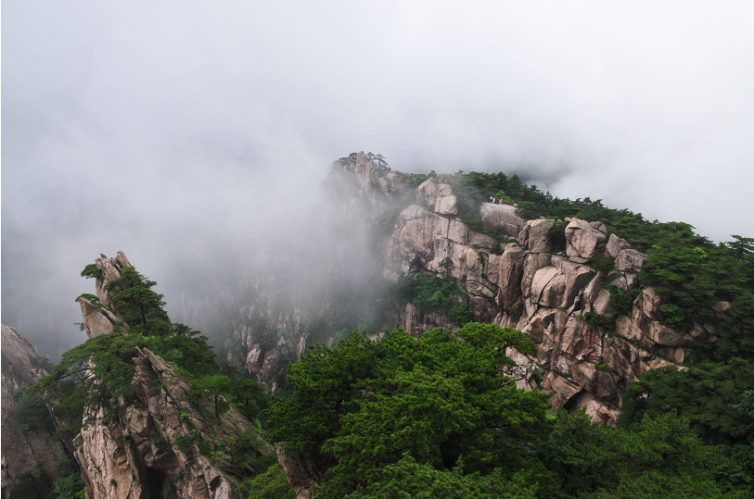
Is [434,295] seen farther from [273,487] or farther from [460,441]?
[460,441]

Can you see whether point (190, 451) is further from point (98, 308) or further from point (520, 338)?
point (520, 338)

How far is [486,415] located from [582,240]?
28698mm

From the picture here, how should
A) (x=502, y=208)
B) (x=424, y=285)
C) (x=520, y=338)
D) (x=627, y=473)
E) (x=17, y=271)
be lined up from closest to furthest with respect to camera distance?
(x=627, y=473), (x=520, y=338), (x=502, y=208), (x=424, y=285), (x=17, y=271)

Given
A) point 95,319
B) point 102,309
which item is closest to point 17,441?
point 95,319

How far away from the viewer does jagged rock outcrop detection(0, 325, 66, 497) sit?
99.4 feet

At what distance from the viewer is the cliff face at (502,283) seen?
96.8ft

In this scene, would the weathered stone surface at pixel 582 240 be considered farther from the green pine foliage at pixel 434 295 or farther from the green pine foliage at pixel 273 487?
the green pine foliage at pixel 273 487

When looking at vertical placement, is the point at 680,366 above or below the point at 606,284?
below

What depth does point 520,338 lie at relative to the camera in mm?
20859

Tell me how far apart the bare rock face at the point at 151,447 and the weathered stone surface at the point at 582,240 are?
38.8 m

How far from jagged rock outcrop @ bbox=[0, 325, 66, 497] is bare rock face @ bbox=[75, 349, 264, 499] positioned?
38.8 ft

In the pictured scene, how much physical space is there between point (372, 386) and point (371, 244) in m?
54.0

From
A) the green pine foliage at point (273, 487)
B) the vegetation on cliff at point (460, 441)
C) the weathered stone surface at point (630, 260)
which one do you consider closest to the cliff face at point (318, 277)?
the weathered stone surface at point (630, 260)

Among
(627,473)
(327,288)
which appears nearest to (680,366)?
(627,473)
